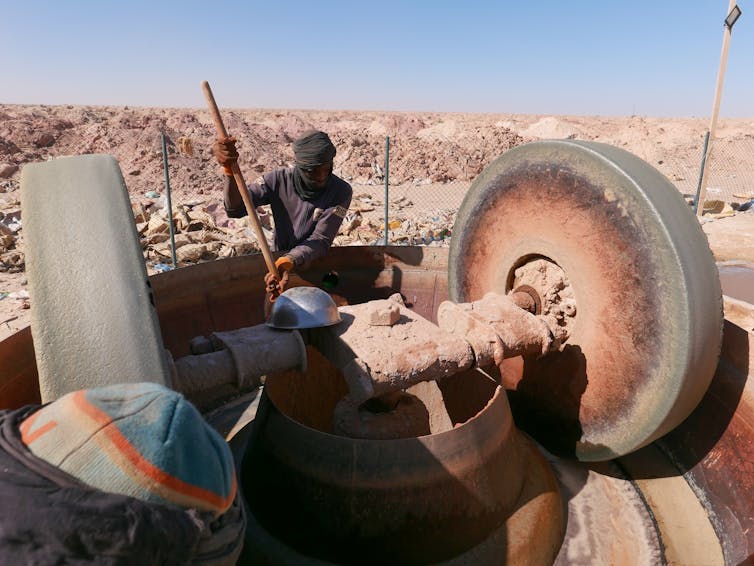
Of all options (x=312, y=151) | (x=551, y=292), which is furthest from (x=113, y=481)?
(x=312, y=151)

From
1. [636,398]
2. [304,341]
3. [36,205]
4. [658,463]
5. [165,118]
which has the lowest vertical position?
[658,463]

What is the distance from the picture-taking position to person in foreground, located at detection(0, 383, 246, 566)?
2.41ft

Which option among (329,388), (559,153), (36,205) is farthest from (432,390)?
(36,205)

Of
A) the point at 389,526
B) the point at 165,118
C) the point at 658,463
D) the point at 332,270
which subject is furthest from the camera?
the point at 165,118

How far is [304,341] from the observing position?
7.10 ft

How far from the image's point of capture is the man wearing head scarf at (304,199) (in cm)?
346

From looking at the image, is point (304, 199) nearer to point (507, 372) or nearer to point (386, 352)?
point (507, 372)

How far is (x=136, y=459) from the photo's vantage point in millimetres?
808

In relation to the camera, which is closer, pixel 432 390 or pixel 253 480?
pixel 253 480

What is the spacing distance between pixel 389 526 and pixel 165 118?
22.9 meters

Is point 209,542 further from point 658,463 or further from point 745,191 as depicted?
point 745,191

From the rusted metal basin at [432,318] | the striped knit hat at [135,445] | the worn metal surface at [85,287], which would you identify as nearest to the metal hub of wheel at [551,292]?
the rusted metal basin at [432,318]

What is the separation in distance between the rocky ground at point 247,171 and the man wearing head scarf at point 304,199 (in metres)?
0.67

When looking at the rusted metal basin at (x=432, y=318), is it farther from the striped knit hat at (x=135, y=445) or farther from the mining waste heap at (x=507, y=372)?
the striped knit hat at (x=135, y=445)
